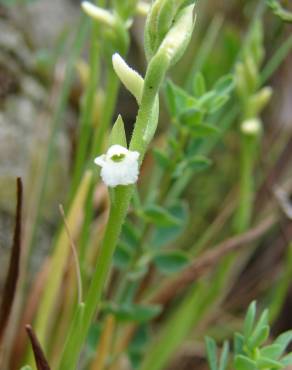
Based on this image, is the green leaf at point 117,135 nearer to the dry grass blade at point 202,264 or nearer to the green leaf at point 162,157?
the green leaf at point 162,157

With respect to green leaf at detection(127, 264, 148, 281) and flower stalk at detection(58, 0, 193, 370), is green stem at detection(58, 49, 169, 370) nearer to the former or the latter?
flower stalk at detection(58, 0, 193, 370)

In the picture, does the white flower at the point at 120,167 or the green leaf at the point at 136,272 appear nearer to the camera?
the white flower at the point at 120,167

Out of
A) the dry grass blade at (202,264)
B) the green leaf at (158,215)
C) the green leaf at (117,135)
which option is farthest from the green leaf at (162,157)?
the green leaf at (117,135)

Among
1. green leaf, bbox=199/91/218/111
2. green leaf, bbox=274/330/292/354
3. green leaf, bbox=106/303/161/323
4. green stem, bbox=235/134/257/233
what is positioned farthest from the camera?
green stem, bbox=235/134/257/233

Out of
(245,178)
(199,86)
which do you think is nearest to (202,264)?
(245,178)

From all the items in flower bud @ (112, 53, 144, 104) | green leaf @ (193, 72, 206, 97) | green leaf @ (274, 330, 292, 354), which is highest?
green leaf @ (193, 72, 206, 97)

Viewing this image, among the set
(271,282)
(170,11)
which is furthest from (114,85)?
(271,282)

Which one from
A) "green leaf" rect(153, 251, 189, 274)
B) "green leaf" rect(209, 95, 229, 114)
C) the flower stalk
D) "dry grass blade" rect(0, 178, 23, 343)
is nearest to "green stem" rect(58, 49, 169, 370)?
the flower stalk
